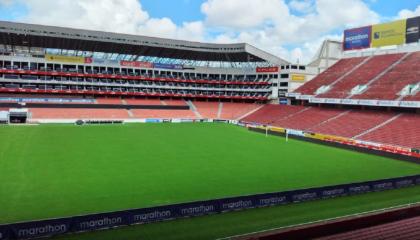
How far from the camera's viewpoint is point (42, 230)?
42.0 ft

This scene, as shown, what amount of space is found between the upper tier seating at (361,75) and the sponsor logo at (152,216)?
46590mm

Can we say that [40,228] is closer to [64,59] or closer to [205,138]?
[205,138]

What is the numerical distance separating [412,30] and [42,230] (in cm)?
6038

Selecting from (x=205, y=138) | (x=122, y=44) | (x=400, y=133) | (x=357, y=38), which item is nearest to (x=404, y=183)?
(x=400, y=133)

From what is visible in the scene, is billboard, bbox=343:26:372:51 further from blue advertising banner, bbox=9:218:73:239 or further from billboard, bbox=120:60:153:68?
blue advertising banner, bbox=9:218:73:239

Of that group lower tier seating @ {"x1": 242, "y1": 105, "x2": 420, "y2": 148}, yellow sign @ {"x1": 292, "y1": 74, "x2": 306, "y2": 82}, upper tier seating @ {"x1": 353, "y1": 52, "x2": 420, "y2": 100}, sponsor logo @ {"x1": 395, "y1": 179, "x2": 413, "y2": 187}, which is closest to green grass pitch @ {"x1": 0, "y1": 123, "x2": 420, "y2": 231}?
sponsor logo @ {"x1": 395, "y1": 179, "x2": 413, "y2": 187}

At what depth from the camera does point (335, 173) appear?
2498cm

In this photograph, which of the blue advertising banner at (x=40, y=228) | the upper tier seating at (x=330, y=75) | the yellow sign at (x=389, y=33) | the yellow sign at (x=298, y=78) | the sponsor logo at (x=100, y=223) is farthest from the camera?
the yellow sign at (x=298, y=78)

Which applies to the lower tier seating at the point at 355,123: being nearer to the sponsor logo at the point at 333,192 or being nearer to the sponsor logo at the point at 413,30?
the sponsor logo at the point at 413,30

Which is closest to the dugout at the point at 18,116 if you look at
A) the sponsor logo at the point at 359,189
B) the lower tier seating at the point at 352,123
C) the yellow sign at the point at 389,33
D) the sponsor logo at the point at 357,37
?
the lower tier seating at the point at 352,123

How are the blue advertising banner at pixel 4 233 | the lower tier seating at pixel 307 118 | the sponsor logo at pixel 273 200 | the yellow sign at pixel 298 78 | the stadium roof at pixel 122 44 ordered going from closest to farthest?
Answer: the blue advertising banner at pixel 4 233 < the sponsor logo at pixel 273 200 < the lower tier seating at pixel 307 118 < the stadium roof at pixel 122 44 < the yellow sign at pixel 298 78

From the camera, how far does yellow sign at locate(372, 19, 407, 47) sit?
57.1 m

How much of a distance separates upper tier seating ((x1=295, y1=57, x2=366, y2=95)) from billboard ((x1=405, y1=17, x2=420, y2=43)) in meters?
10.2

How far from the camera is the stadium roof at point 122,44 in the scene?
56.5 m
